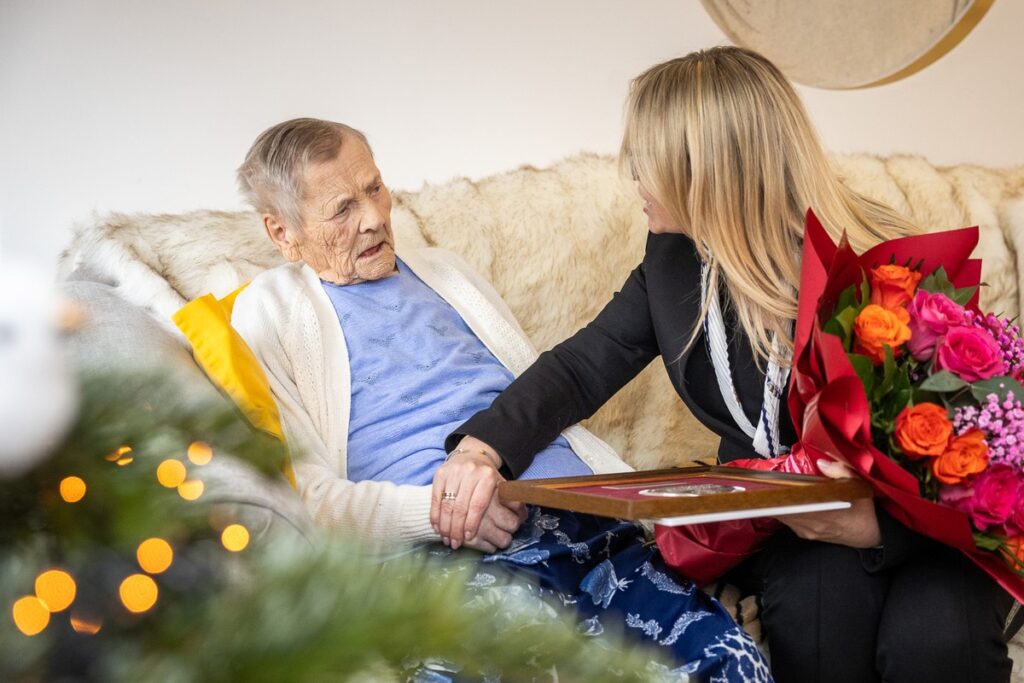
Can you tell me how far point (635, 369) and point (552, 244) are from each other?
0.53 meters

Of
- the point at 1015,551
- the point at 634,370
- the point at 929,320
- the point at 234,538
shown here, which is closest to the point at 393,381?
the point at 634,370

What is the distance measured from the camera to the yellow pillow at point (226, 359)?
61.9 inches

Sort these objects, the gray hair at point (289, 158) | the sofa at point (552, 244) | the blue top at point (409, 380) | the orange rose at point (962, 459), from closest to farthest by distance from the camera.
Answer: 1. the orange rose at point (962, 459)
2. the blue top at point (409, 380)
3. the gray hair at point (289, 158)
4. the sofa at point (552, 244)

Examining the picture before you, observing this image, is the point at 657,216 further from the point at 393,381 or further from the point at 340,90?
the point at 340,90

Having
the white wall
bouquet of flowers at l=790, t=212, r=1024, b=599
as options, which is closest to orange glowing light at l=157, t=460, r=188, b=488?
bouquet of flowers at l=790, t=212, r=1024, b=599

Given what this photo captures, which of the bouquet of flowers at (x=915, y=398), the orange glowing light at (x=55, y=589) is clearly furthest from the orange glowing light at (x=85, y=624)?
the bouquet of flowers at (x=915, y=398)

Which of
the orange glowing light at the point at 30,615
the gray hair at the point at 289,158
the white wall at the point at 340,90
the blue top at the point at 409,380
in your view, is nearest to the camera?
the orange glowing light at the point at 30,615

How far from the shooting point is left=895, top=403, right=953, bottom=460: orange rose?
125cm

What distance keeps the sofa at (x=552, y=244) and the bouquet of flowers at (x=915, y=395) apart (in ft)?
3.15

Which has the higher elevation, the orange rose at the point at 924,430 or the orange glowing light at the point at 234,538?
the orange glowing light at the point at 234,538

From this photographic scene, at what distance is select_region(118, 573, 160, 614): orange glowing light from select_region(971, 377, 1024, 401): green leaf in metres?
1.19

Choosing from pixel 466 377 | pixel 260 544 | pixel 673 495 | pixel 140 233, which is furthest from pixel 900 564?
pixel 140 233

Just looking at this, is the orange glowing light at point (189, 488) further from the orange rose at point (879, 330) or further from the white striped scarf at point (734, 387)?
the white striped scarf at point (734, 387)

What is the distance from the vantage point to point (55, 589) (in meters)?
0.33
